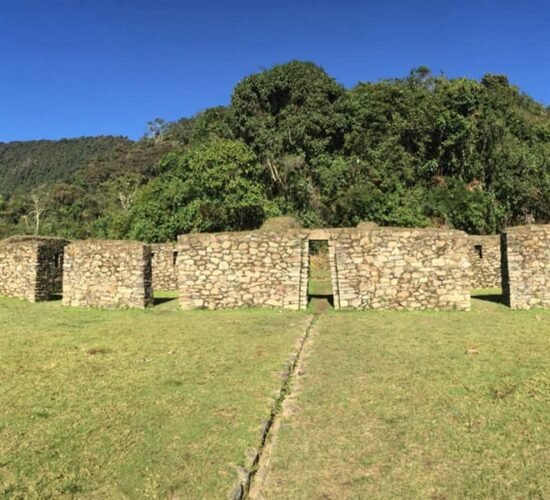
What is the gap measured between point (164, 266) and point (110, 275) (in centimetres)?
540

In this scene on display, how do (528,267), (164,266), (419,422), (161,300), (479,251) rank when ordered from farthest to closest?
(164,266), (479,251), (161,300), (528,267), (419,422)

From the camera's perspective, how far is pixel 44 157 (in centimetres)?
12400

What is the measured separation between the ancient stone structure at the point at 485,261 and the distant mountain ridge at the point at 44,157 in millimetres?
99940

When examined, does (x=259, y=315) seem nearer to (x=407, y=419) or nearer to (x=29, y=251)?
(x=407, y=419)

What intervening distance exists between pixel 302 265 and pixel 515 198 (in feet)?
69.4

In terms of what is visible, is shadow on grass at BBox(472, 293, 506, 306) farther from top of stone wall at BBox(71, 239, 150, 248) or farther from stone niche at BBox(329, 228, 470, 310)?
top of stone wall at BBox(71, 239, 150, 248)

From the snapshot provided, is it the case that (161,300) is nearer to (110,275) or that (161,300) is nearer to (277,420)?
(110,275)

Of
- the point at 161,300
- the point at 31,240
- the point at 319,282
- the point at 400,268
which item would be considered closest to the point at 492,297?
the point at 400,268

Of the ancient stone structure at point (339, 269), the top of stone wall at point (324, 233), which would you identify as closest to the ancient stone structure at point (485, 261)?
the top of stone wall at point (324, 233)

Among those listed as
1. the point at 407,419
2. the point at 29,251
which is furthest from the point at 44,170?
the point at 407,419

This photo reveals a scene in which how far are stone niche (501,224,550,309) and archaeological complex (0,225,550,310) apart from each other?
2cm

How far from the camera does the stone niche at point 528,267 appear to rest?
42.7 feet

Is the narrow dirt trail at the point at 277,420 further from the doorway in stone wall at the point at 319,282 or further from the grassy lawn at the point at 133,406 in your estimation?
the doorway in stone wall at the point at 319,282

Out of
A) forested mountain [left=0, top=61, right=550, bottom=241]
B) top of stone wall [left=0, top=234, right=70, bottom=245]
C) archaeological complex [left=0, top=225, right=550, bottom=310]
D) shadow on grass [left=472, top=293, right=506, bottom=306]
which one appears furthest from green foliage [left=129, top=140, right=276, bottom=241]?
shadow on grass [left=472, top=293, right=506, bottom=306]
